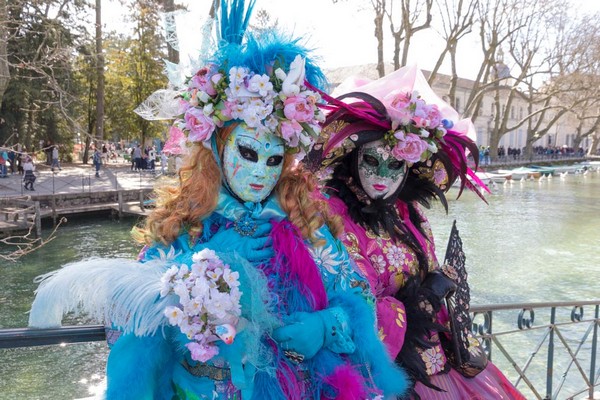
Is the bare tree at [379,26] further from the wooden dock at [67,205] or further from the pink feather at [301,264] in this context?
the pink feather at [301,264]

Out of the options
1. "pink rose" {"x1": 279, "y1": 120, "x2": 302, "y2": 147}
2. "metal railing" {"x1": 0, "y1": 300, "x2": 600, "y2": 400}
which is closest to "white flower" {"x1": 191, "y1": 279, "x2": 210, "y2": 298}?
"metal railing" {"x1": 0, "y1": 300, "x2": 600, "y2": 400}

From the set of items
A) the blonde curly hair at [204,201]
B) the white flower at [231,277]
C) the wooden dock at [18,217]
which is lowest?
the wooden dock at [18,217]

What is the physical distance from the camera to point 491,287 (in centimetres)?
895

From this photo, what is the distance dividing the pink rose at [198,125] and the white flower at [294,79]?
24 centimetres

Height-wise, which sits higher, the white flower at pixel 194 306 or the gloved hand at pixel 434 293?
the white flower at pixel 194 306

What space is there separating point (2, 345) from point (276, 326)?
2.30ft

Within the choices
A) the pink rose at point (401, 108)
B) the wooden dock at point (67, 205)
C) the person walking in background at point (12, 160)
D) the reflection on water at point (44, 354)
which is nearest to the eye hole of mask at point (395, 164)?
the pink rose at point (401, 108)

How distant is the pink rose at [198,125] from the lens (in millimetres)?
1537

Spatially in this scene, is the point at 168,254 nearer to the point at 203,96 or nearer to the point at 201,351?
the point at 201,351

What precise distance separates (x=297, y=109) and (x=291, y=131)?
0.07 metres

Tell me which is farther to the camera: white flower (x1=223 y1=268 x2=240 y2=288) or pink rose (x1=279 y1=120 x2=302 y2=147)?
pink rose (x1=279 y1=120 x2=302 y2=147)

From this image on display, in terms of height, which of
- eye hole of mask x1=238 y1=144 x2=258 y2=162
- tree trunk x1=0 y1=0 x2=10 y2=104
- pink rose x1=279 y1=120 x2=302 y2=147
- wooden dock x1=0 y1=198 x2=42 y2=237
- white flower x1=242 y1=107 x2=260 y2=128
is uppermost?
tree trunk x1=0 y1=0 x2=10 y2=104

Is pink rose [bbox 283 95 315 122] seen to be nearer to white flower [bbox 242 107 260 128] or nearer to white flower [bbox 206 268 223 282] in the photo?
white flower [bbox 242 107 260 128]

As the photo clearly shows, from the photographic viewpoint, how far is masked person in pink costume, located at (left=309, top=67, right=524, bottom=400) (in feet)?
6.32
